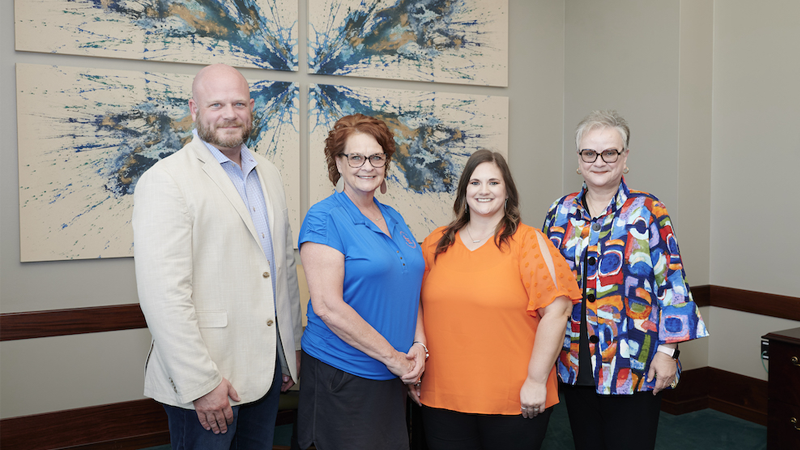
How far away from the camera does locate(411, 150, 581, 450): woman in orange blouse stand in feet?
5.42

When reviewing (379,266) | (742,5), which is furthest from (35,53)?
(742,5)

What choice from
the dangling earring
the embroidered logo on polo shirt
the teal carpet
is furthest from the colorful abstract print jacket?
the teal carpet

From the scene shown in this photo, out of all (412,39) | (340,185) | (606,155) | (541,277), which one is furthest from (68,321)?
(606,155)

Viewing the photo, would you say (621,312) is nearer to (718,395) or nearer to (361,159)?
(361,159)

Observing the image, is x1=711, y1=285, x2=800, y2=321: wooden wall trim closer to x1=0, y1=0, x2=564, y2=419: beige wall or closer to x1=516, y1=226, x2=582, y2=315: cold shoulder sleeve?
x1=516, y1=226, x2=582, y2=315: cold shoulder sleeve

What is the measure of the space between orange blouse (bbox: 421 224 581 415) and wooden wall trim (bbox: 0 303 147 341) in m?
2.07

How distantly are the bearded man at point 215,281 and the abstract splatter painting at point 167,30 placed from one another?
4.99 ft

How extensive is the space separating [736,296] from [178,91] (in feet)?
12.3

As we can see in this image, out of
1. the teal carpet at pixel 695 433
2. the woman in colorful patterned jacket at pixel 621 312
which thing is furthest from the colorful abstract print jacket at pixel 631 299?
the teal carpet at pixel 695 433

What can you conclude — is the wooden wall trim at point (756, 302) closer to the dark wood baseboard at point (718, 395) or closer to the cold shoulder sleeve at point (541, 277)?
the dark wood baseboard at point (718, 395)

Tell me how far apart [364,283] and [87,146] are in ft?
6.89

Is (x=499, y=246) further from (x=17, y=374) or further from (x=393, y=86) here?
(x=17, y=374)

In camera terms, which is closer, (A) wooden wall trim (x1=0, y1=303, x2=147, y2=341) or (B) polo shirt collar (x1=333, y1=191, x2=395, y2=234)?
(B) polo shirt collar (x1=333, y1=191, x2=395, y2=234)

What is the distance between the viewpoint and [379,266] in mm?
1595
